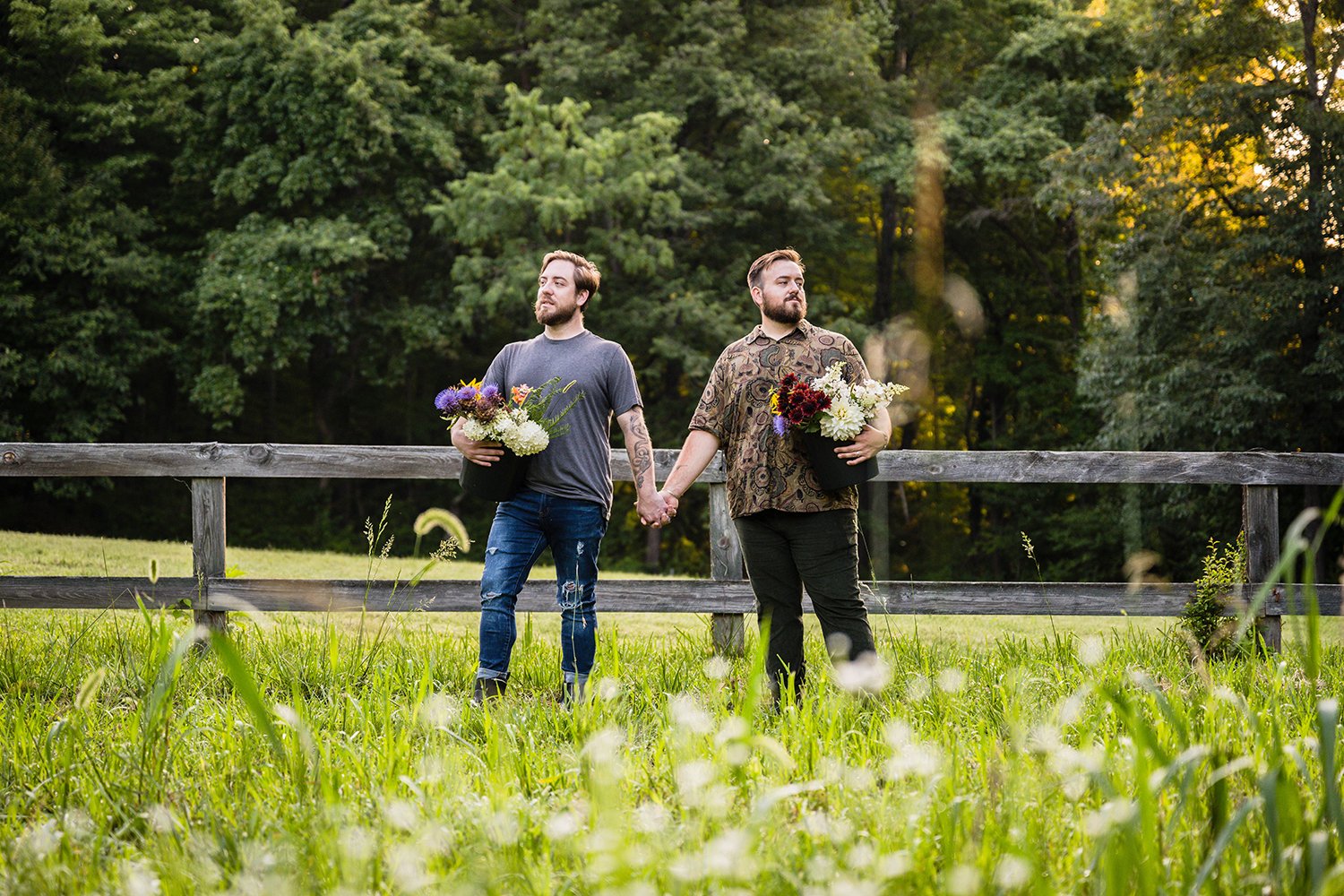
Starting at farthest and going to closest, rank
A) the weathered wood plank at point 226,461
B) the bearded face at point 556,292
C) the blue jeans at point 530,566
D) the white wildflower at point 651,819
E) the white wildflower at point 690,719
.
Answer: the weathered wood plank at point 226,461 → the bearded face at point 556,292 → the blue jeans at point 530,566 → the white wildflower at point 690,719 → the white wildflower at point 651,819

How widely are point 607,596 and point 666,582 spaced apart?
0.32 m

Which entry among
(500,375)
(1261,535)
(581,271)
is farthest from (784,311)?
(1261,535)

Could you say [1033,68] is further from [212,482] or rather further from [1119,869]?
[1119,869]

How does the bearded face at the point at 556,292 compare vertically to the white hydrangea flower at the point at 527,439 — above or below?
above

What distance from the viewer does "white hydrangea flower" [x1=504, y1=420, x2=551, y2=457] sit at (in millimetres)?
4012

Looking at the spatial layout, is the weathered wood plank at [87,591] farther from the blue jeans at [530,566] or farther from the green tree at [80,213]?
the green tree at [80,213]

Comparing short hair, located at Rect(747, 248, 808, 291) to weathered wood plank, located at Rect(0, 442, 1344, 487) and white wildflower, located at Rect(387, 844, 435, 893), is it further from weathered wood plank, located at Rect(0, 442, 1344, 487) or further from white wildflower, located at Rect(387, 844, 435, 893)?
white wildflower, located at Rect(387, 844, 435, 893)

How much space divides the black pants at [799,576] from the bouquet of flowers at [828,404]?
361 mm

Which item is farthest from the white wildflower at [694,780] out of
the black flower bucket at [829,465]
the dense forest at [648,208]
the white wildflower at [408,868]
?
the dense forest at [648,208]

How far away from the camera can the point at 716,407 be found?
14.1 ft

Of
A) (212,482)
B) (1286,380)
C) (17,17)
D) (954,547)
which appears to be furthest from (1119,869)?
(954,547)

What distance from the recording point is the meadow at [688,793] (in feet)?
5.87

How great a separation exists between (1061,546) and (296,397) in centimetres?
1778

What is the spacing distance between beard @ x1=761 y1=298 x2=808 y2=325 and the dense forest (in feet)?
44.2
